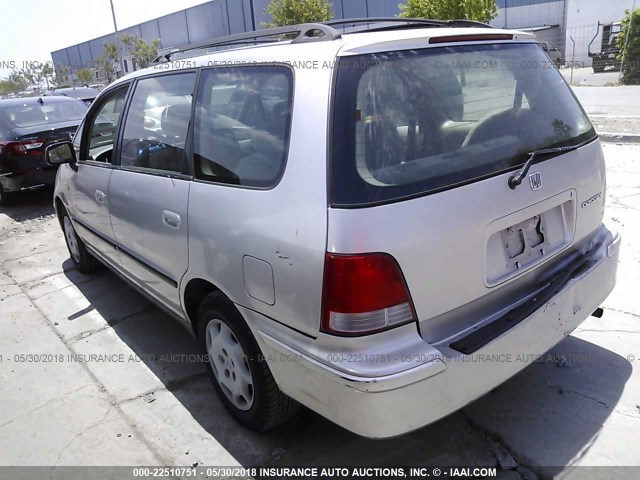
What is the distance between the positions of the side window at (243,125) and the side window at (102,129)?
1392 millimetres

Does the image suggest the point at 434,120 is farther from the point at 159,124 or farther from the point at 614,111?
the point at 614,111

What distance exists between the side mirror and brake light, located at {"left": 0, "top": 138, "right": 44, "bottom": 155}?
4093 mm

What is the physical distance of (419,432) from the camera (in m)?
2.62

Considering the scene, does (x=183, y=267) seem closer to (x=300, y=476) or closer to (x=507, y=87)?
(x=300, y=476)

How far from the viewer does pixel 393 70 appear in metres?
2.05

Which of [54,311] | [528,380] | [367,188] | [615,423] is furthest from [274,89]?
[54,311]

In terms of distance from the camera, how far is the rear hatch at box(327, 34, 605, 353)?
1887 millimetres

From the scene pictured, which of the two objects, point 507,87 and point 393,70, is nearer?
point 393,70

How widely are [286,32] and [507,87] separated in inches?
43.1

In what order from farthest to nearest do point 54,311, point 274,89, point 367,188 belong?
point 54,311 < point 274,89 < point 367,188

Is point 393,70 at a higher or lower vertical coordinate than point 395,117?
higher

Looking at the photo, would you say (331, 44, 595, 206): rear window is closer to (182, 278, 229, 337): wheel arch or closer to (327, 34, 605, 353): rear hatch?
(327, 34, 605, 353): rear hatch

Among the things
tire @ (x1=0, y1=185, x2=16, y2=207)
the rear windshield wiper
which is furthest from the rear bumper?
tire @ (x1=0, y1=185, x2=16, y2=207)

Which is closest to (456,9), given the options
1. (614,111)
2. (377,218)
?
(614,111)
